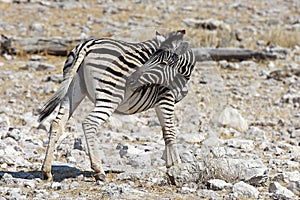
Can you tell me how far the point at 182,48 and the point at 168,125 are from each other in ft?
→ 2.73

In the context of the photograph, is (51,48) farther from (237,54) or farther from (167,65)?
(167,65)

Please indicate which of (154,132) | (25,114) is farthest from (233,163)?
(25,114)

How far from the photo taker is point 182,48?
7.46 metres

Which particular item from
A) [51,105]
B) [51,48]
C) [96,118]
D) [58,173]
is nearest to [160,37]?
[96,118]

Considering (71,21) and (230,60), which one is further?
(71,21)

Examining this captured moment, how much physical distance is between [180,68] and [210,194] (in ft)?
5.50

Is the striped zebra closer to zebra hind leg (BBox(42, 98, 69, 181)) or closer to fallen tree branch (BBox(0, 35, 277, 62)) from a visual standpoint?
zebra hind leg (BBox(42, 98, 69, 181))

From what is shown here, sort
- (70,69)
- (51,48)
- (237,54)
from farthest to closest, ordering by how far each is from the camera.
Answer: (237,54) → (51,48) → (70,69)

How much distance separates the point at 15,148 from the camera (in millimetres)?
8109

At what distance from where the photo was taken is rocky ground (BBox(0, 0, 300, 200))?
658 centimetres

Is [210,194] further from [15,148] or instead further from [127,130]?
[127,130]

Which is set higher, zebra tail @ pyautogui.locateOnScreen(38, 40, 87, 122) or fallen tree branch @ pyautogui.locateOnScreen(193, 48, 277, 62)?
zebra tail @ pyautogui.locateOnScreen(38, 40, 87, 122)

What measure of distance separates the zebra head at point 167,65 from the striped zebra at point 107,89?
0.01 meters

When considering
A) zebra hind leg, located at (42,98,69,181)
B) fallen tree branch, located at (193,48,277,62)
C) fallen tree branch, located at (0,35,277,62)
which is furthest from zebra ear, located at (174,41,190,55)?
fallen tree branch, located at (193,48,277,62)
